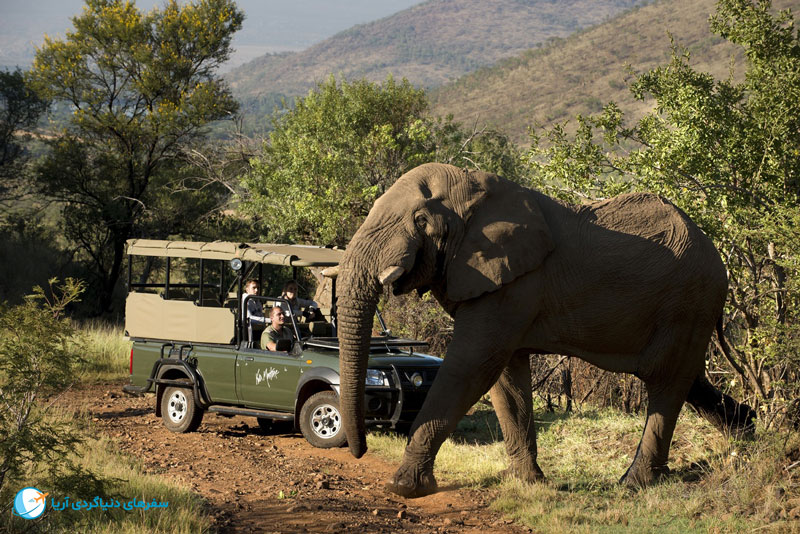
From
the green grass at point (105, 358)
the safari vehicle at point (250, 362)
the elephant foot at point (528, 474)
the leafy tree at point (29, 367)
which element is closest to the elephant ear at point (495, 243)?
the elephant foot at point (528, 474)

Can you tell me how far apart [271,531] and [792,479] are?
180 inches

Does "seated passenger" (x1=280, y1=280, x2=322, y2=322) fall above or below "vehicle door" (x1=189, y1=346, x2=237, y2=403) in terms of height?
above

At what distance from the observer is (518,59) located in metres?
105

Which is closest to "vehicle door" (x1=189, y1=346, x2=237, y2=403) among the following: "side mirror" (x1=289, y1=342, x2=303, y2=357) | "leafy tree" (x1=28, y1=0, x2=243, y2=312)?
"side mirror" (x1=289, y1=342, x2=303, y2=357)

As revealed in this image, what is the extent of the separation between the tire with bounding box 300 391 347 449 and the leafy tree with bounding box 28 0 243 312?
1529 centimetres

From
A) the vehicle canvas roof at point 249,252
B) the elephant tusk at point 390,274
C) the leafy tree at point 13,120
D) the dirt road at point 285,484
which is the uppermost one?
the leafy tree at point 13,120

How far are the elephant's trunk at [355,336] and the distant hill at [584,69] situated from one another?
217 ft

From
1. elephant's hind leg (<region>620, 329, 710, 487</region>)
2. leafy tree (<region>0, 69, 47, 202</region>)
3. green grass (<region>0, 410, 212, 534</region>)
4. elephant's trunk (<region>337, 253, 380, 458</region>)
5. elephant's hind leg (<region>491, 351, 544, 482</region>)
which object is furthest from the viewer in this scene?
leafy tree (<region>0, 69, 47, 202</region>)

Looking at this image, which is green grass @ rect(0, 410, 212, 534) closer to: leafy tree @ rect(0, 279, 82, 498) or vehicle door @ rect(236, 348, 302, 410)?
leafy tree @ rect(0, 279, 82, 498)

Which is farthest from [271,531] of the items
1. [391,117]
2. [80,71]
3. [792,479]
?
[80,71]

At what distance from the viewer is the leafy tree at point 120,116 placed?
24875 millimetres

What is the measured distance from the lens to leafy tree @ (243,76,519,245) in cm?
1869

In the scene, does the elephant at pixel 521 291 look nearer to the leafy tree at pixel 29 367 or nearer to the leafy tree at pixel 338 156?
the leafy tree at pixel 29 367

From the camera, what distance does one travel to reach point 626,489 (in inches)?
322
